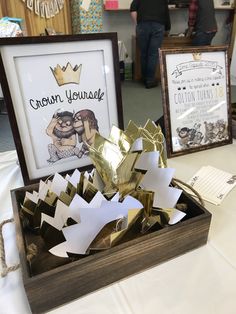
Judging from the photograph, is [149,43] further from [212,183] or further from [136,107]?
[212,183]

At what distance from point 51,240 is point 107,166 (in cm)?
16

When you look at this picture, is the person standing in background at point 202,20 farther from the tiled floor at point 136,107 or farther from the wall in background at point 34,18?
the wall in background at point 34,18

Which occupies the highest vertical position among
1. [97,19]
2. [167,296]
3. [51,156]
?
[97,19]

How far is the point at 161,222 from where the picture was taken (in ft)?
1.41

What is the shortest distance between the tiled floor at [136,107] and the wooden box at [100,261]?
1836mm

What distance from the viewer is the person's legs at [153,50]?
3164 mm

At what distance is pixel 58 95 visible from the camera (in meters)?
0.60

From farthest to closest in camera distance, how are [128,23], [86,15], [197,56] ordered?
[128,23] < [86,15] < [197,56]

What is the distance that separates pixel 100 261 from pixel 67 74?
424 millimetres

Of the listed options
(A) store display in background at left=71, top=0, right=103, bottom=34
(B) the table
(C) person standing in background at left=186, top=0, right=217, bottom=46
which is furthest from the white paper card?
(A) store display in background at left=71, top=0, right=103, bottom=34

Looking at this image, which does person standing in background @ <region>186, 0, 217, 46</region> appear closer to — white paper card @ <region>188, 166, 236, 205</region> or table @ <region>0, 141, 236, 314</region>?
white paper card @ <region>188, 166, 236, 205</region>

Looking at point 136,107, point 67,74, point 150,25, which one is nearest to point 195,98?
point 67,74

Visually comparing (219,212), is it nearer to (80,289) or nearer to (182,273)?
(182,273)

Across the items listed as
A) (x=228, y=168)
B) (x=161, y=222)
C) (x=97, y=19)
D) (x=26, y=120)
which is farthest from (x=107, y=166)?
(x=97, y=19)
